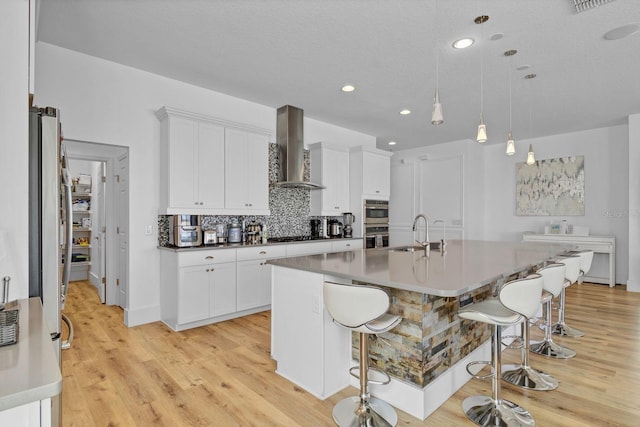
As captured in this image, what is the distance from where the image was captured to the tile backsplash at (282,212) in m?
4.83

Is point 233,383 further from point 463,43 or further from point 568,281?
point 463,43

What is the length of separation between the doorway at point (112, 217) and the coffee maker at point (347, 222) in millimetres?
3379

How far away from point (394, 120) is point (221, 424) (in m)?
5.10

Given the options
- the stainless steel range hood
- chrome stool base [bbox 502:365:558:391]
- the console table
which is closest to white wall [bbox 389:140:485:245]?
the console table

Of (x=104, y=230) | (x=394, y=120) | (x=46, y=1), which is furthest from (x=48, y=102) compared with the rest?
(x=394, y=120)

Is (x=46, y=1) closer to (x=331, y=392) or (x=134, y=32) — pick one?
(x=134, y=32)

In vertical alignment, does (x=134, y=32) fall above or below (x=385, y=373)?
above

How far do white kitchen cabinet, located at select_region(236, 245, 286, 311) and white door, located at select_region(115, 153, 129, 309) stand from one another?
1.26 metres

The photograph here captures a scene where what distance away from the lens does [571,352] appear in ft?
9.95

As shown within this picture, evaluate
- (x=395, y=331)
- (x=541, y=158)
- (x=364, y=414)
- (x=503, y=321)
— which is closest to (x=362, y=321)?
(x=395, y=331)

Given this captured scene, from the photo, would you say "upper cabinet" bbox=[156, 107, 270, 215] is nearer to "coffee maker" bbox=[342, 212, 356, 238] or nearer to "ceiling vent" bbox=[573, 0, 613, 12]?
"coffee maker" bbox=[342, 212, 356, 238]

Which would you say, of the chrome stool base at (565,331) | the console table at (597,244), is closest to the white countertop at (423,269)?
the chrome stool base at (565,331)

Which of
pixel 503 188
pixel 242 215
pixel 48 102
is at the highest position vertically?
pixel 48 102

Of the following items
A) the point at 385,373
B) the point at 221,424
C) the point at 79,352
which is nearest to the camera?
the point at 221,424
